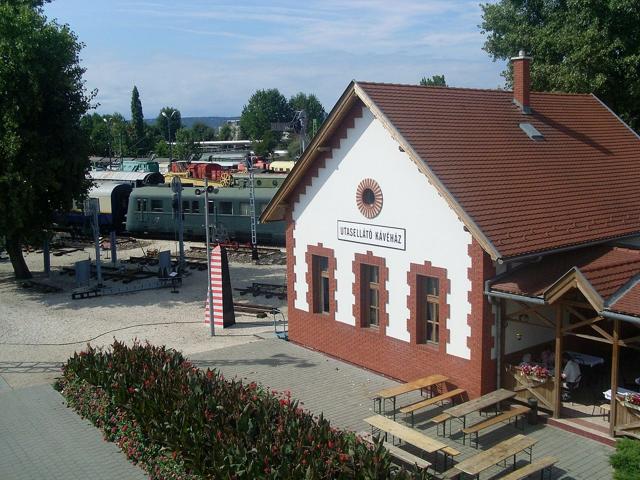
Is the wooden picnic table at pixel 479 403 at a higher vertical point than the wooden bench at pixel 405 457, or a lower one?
higher

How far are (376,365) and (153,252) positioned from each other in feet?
64.3

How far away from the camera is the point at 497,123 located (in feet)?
52.6

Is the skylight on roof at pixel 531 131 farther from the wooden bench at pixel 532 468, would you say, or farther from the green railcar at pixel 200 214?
the green railcar at pixel 200 214

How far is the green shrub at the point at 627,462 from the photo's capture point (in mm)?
8273

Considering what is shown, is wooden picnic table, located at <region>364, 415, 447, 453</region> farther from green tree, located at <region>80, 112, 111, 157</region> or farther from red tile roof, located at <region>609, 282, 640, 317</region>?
green tree, located at <region>80, 112, 111, 157</region>

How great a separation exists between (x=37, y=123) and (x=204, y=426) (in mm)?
18725

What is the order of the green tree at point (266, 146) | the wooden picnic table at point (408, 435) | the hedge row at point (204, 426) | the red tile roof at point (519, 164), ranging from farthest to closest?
the green tree at point (266, 146)
the red tile roof at point (519, 164)
the wooden picnic table at point (408, 435)
the hedge row at point (204, 426)

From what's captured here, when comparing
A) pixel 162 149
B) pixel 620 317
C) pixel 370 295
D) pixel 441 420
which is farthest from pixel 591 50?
pixel 162 149

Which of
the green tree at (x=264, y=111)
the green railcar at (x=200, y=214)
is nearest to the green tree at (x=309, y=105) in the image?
the green tree at (x=264, y=111)

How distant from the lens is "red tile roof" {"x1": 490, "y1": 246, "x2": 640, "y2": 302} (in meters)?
11.4

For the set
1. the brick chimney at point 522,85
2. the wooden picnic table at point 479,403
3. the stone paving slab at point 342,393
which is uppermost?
the brick chimney at point 522,85

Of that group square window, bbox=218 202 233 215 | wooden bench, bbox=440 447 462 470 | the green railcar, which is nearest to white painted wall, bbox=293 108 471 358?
wooden bench, bbox=440 447 462 470

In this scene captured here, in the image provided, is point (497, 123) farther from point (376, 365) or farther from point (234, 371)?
point (234, 371)

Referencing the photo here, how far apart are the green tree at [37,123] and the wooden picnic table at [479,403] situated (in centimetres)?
1820
